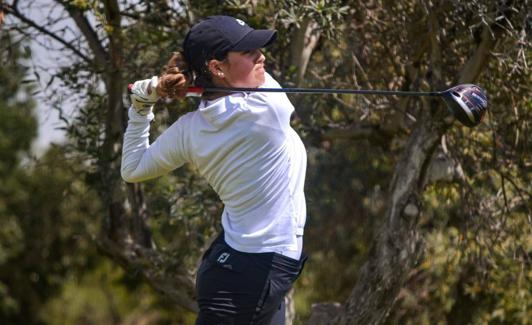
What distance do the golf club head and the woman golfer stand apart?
0.67 m

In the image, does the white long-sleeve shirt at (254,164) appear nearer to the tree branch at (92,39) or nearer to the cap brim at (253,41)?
the cap brim at (253,41)

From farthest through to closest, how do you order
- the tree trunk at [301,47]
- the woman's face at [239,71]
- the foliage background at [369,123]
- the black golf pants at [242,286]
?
1. the tree trunk at [301,47]
2. the foliage background at [369,123]
3. the woman's face at [239,71]
4. the black golf pants at [242,286]

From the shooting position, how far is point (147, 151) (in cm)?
450

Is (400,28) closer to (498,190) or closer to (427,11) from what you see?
(427,11)

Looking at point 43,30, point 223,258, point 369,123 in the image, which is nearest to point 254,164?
point 223,258

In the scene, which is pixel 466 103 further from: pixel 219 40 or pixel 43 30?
pixel 43 30

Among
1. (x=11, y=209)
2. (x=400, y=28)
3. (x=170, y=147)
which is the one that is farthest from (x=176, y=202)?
(x=11, y=209)

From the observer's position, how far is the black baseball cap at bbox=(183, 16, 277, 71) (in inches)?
168

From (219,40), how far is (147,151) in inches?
22.5

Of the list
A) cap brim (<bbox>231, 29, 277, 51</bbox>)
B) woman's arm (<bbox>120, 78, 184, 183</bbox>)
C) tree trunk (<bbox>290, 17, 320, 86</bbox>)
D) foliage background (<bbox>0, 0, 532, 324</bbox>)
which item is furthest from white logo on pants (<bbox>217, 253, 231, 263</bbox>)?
tree trunk (<bbox>290, 17, 320, 86</bbox>)

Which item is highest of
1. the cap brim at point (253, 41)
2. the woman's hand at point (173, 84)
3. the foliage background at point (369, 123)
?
the cap brim at point (253, 41)

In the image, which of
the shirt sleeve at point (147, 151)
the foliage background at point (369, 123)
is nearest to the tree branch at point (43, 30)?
the foliage background at point (369, 123)

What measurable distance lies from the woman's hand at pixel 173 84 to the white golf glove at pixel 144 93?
57 millimetres

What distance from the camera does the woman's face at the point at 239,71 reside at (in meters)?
4.30
